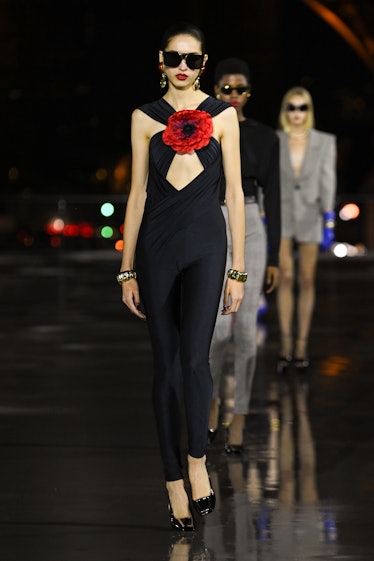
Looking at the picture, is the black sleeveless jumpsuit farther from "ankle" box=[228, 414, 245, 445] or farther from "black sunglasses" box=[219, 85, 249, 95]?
"black sunglasses" box=[219, 85, 249, 95]

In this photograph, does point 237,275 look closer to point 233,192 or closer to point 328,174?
point 233,192

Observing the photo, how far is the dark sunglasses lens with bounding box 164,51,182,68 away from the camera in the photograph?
732cm

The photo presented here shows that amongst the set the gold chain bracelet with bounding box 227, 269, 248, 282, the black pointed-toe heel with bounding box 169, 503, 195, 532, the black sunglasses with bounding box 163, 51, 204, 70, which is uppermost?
the black sunglasses with bounding box 163, 51, 204, 70

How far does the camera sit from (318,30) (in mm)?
74125

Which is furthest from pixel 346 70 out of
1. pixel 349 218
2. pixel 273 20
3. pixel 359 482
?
pixel 359 482

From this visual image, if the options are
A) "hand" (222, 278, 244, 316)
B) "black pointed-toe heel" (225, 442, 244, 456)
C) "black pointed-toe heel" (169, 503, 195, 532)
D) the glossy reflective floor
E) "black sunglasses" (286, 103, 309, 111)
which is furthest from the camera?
"black sunglasses" (286, 103, 309, 111)

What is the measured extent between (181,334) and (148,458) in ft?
5.82

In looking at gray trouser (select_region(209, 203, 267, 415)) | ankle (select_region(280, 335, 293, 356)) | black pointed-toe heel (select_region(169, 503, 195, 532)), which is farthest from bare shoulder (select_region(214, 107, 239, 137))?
ankle (select_region(280, 335, 293, 356))

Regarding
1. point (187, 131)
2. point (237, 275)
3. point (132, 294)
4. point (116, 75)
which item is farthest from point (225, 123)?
point (116, 75)

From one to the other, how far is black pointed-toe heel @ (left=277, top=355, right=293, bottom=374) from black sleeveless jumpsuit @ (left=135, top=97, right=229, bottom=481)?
542 centimetres

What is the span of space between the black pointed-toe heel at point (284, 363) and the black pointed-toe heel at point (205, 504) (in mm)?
5383

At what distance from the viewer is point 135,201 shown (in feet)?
24.2

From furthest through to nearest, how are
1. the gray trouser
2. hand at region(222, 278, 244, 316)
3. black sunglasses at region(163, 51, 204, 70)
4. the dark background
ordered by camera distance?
the dark background, the gray trouser, hand at region(222, 278, 244, 316), black sunglasses at region(163, 51, 204, 70)

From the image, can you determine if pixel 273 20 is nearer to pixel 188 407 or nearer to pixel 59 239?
pixel 59 239
